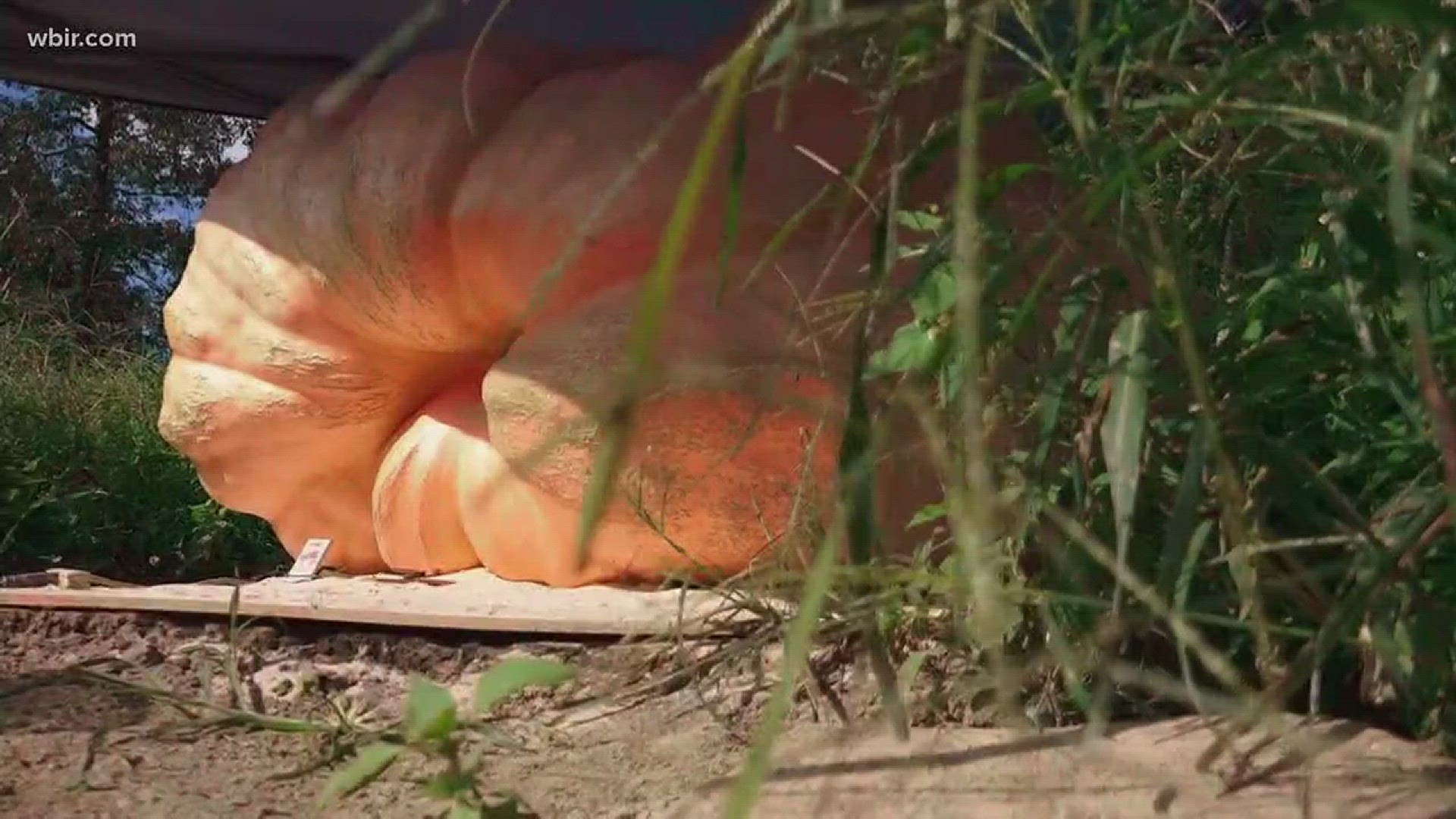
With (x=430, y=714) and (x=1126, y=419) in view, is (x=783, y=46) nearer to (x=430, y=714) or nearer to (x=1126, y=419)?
(x=1126, y=419)

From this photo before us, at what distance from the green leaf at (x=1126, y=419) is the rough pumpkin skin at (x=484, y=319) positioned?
0.63 m

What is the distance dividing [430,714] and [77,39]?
229 centimetres

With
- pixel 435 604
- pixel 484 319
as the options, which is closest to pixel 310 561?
pixel 484 319

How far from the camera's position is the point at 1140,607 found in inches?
26.6

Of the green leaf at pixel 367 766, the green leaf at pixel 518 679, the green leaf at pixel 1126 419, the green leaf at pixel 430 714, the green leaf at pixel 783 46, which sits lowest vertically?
the green leaf at pixel 367 766

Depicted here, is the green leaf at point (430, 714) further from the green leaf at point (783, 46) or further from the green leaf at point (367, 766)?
the green leaf at point (783, 46)

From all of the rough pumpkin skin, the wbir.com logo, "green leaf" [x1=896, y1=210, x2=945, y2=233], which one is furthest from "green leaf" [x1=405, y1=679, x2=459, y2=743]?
the wbir.com logo

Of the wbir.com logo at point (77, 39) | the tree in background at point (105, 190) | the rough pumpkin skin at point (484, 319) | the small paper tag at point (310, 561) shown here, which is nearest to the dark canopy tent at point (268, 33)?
the wbir.com logo at point (77, 39)

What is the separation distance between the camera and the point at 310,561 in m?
1.82

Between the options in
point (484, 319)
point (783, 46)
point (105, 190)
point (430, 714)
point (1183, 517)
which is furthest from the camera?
point (105, 190)

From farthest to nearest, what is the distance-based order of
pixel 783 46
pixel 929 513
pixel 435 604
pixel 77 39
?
pixel 77 39, pixel 435 604, pixel 929 513, pixel 783 46

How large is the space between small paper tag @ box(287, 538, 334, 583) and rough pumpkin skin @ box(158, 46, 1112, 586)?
0.28 feet

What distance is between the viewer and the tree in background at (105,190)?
503 cm

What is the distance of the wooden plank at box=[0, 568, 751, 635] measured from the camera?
4.03 ft
